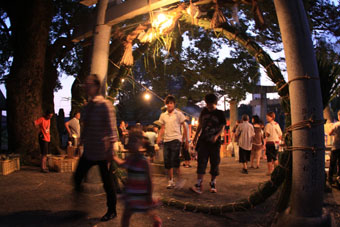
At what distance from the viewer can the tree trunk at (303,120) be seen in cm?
377

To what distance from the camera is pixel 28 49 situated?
36.4 ft

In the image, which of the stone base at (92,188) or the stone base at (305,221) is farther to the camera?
the stone base at (92,188)

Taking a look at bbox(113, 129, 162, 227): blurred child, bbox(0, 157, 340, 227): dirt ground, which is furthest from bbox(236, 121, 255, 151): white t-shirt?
bbox(113, 129, 162, 227): blurred child

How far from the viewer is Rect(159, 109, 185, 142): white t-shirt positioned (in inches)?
260

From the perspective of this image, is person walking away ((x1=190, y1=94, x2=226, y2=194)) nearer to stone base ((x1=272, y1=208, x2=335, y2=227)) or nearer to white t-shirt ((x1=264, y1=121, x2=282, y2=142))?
stone base ((x1=272, y1=208, x2=335, y2=227))

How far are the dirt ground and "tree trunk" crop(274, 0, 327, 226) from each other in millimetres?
514

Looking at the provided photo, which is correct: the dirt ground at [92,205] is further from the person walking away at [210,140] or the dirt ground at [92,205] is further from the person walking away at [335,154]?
the person walking away at [335,154]

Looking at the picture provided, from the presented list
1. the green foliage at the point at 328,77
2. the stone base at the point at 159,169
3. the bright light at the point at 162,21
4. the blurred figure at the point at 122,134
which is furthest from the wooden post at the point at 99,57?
the green foliage at the point at 328,77

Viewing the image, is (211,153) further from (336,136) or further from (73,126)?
(73,126)

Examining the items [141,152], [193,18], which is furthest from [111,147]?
[193,18]

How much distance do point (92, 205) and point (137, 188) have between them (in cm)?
221

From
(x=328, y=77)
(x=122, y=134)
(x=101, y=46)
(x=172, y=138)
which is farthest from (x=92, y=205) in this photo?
(x=122, y=134)

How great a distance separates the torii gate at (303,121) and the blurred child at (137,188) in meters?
1.86

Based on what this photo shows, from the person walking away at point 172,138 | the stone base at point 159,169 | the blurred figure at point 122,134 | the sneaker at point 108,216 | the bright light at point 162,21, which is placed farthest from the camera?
the blurred figure at point 122,134
